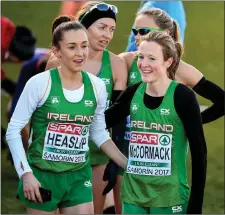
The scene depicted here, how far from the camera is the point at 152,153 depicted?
6359 mm

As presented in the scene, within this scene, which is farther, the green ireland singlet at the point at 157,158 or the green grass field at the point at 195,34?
the green grass field at the point at 195,34

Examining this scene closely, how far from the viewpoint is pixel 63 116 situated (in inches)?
255

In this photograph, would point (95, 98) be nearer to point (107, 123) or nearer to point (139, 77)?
point (107, 123)

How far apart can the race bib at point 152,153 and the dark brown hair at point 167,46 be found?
0.46 metres

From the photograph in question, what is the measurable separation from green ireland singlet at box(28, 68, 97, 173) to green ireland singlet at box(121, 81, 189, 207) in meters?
0.37

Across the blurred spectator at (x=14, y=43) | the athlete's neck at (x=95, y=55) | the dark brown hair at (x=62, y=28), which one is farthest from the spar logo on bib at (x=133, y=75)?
the blurred spectator at (x=14, y=43)

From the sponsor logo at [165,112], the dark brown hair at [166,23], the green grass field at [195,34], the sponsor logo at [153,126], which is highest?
the green grass field at [195,34]

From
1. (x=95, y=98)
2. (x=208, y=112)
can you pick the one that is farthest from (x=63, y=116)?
(x=208, y=112)

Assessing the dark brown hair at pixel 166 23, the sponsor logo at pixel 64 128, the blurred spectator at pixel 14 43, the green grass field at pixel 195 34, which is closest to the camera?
the sponsor logo at pixel 64 128

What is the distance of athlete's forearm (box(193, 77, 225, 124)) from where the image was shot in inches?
285

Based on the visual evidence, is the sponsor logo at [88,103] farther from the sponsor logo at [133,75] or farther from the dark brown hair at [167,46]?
the sponsor logo at [133,75]

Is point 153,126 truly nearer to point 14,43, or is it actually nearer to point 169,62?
point 169,62

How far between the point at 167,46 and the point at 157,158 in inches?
28.4

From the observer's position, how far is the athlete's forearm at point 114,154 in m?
6.54
